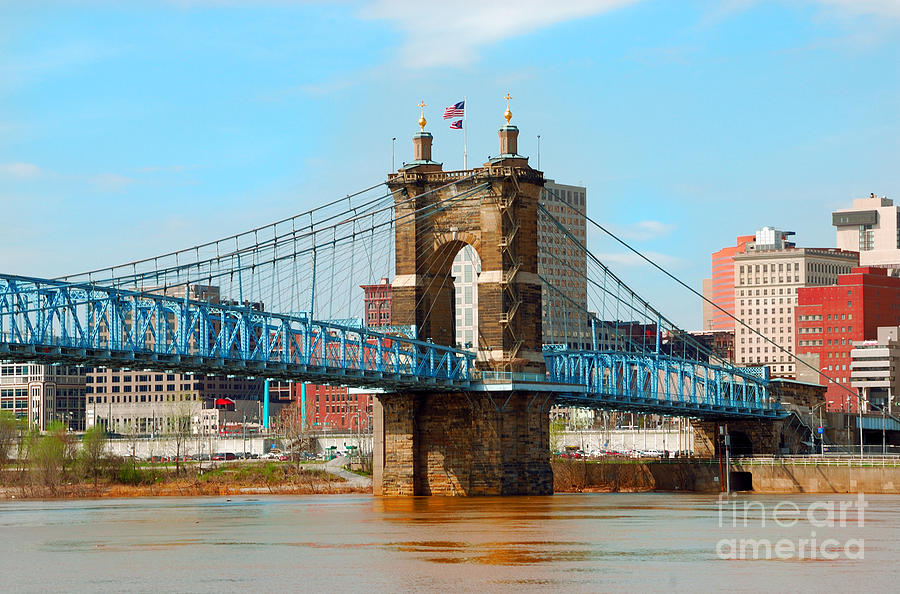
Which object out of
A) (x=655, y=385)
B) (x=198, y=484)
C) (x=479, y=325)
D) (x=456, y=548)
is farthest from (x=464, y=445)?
(x=456, y=548)

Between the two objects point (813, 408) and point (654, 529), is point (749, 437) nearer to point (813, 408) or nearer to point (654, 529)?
point (813, 408)

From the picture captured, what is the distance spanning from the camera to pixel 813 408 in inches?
6590

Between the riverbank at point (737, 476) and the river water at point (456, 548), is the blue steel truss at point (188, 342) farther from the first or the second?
the riverbank at point (737, 476)

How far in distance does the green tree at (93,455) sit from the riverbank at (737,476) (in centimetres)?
4492

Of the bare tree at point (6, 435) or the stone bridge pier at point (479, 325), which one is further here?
the bare tree at point (6, 435)

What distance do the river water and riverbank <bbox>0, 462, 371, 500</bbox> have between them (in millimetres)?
41204

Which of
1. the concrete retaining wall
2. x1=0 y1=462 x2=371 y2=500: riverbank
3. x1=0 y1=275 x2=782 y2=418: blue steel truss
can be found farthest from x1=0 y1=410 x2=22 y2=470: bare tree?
the concrete retaining wall

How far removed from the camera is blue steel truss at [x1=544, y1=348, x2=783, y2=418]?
438 feet

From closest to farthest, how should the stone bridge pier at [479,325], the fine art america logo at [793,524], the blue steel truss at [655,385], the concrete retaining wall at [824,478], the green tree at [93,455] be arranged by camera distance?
the fine art america logo at [793,524] → the stone bridge pier at [479,325] → the concrete retaining wall at [824,478] → the blue steel truss at [655,385] → the green tree at [93,455]

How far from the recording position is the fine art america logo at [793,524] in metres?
58.3

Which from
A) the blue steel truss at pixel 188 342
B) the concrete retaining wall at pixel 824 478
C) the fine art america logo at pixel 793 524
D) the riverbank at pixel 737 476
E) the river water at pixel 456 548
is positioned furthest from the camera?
the riverbank at pixel 737 476

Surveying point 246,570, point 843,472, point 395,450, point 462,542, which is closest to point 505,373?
point 395,450

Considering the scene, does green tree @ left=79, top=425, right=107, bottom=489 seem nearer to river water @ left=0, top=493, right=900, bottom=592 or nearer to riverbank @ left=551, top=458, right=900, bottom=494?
riverbank @ left=551, top=458, right=900, bottom=494

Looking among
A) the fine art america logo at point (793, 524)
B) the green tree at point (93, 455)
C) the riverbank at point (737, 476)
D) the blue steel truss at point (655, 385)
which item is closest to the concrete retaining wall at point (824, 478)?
the riverbank at point (737, 476)
